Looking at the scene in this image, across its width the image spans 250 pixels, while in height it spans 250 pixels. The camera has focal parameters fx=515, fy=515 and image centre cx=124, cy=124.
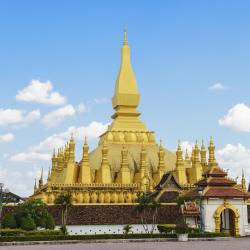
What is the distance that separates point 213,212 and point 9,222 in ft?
51.0

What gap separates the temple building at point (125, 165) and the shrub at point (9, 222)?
872 cm

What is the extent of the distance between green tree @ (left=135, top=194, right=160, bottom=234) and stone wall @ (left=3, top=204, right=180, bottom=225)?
29 centimetres

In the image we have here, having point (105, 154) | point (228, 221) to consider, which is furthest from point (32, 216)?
point (228, 221)

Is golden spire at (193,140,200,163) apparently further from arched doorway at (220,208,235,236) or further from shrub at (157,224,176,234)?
shrub at (157,224,176,234)

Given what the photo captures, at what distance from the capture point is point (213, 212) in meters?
40.1

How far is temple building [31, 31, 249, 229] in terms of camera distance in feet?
163

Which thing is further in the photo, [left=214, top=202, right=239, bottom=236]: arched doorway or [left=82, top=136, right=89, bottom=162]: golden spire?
[left=82, top=136, right=89, bottom=162]: golden spire

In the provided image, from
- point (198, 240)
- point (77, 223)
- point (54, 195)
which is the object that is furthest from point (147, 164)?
point (198, 240)

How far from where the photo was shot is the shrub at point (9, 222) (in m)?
37.9

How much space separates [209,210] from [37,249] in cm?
1587

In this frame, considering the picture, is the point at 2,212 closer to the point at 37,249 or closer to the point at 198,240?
the point at 37,249

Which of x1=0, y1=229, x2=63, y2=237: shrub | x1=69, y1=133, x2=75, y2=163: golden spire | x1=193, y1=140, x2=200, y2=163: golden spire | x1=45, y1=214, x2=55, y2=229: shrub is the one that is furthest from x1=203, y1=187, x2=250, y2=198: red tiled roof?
x1=69, y1=133, x2=75, y2=163: golden spire

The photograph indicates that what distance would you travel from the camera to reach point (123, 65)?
64.4 metres

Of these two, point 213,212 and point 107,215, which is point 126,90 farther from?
point 213,212
